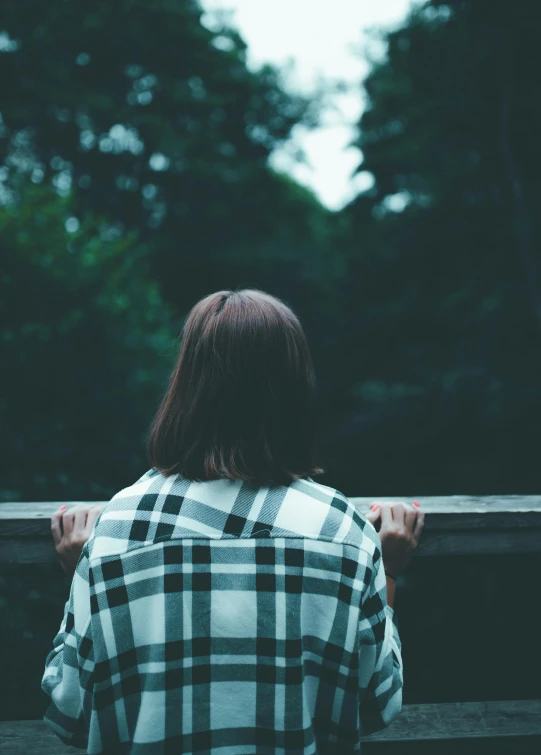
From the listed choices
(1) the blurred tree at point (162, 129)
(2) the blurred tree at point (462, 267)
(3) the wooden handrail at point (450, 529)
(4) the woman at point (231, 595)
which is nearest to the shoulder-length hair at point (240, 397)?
(4) the woman at point (231, 595)

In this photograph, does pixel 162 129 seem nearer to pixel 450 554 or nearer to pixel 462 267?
pixel 462 267

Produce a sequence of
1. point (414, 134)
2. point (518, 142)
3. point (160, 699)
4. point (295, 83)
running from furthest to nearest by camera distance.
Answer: point (295, 83) → point (414, 134) → point (518, 142) → point (160, 699)

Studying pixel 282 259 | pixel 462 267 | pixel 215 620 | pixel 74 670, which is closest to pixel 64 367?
pixel 74 670

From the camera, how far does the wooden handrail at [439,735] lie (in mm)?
1531

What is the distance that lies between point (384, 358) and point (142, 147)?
9.68 m

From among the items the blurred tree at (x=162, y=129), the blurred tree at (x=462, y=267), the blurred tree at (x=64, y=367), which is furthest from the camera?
the blurred tree at (x=162, y=129)

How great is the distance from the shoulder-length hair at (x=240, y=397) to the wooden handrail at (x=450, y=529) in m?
0.33

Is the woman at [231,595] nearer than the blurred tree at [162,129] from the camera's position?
Yes

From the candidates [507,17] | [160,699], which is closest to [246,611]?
[160,699]

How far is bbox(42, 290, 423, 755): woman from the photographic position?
3.68ft

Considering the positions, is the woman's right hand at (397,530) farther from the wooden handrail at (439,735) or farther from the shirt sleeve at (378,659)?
the wooden handrail at (439,735)

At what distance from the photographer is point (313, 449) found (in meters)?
1.26

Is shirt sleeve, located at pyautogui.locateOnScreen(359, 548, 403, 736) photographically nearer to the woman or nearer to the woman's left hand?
the woman

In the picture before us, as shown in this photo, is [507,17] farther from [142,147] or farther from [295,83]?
[295,83]
